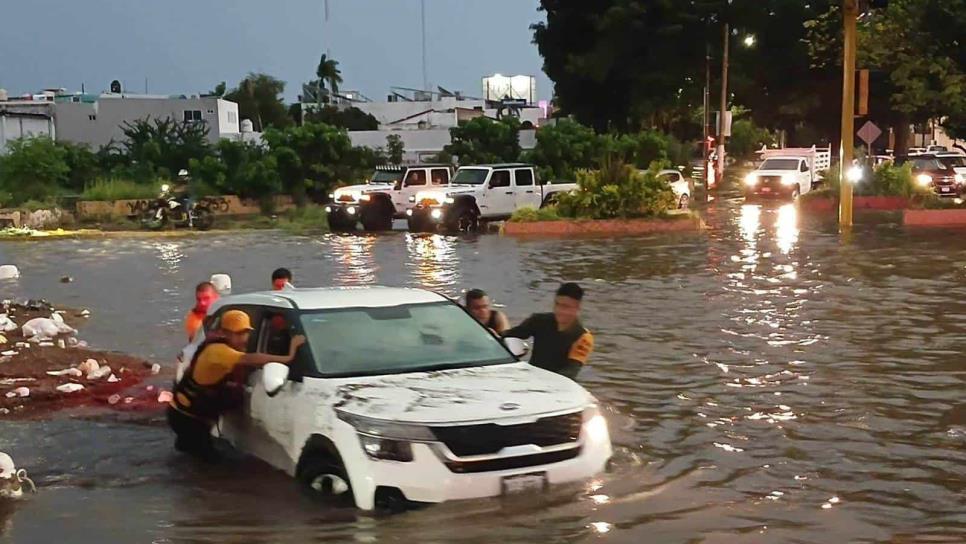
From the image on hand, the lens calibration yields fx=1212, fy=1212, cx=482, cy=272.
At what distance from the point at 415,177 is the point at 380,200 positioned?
2.17 metres

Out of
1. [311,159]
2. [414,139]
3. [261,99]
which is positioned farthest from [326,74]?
[311,159]

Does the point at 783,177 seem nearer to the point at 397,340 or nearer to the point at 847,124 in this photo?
the point at 847,124

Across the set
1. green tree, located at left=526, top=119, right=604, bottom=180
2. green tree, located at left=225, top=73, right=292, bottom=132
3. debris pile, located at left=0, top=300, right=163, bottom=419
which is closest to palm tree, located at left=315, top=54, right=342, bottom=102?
green tree, located at left=225, top=73, right=292, bottom=132

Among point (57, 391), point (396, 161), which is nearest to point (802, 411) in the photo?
point (57, 391)

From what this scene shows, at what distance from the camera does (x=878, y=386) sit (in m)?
11.2

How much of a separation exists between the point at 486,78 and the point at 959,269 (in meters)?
121

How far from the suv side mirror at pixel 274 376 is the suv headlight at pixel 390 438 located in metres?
0.81

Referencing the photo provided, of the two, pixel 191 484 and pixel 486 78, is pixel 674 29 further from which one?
pixel 486 78

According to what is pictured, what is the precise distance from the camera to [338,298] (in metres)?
8.41

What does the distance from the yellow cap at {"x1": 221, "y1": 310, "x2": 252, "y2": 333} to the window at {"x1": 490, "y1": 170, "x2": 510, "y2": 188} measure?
25.8m

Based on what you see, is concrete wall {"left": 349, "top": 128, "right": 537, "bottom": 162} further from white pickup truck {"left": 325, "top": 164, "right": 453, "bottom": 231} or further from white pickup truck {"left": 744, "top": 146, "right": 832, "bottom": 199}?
white pickup truck {"left": 325, "top": 164, "right": 453, "bottom": 231}

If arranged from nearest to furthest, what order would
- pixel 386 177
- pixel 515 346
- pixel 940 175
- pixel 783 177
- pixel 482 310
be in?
pixel 515 346 → pixel 482 310 → pixel 386 177 → pixel 940 175 → pixel 783 177

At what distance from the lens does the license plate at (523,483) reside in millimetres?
6867

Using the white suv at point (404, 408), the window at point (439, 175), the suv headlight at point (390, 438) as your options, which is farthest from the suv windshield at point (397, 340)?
the window at point (439, 175)
